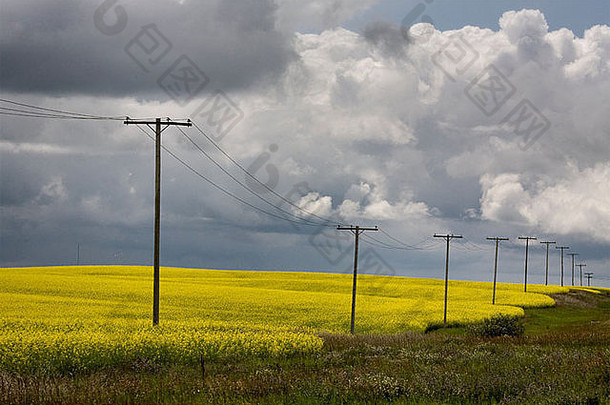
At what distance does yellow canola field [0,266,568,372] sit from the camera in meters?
23.5

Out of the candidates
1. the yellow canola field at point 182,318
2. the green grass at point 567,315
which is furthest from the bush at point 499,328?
the green grass at point 567,315

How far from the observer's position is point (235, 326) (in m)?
34.1

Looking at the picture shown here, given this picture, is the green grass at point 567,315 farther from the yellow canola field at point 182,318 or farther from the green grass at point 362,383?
the green grass at point 362,383

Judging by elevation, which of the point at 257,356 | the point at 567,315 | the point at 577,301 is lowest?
the point at 577,301

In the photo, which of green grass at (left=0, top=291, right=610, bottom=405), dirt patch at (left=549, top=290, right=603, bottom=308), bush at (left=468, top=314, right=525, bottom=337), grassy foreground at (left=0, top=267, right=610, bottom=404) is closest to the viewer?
green grass at (left=0, top=291, right=610, bottom=405)

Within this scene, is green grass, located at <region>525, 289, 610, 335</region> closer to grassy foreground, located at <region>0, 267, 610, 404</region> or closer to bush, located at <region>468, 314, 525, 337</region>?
grassy foreground, located at <region>0, 267, 610, 404</region>

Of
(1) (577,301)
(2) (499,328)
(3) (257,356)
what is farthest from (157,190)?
(1) (577,301)

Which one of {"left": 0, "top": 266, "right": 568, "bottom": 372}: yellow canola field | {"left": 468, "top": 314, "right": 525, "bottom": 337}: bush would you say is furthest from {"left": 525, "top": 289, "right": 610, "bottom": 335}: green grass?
{"left": 468, "top": 314, "right": 525, "bottom": 337}: bush

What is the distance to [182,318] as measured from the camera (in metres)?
38.6

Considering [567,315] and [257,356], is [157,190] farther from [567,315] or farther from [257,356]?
[567,315]

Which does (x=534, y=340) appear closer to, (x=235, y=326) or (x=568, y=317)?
(x=235, y=326)

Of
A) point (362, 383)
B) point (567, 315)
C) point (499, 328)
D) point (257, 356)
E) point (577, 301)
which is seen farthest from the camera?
point (577, 301)

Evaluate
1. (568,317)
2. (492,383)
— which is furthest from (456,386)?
(568,317)

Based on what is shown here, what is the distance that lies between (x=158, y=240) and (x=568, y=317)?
47818 mm
